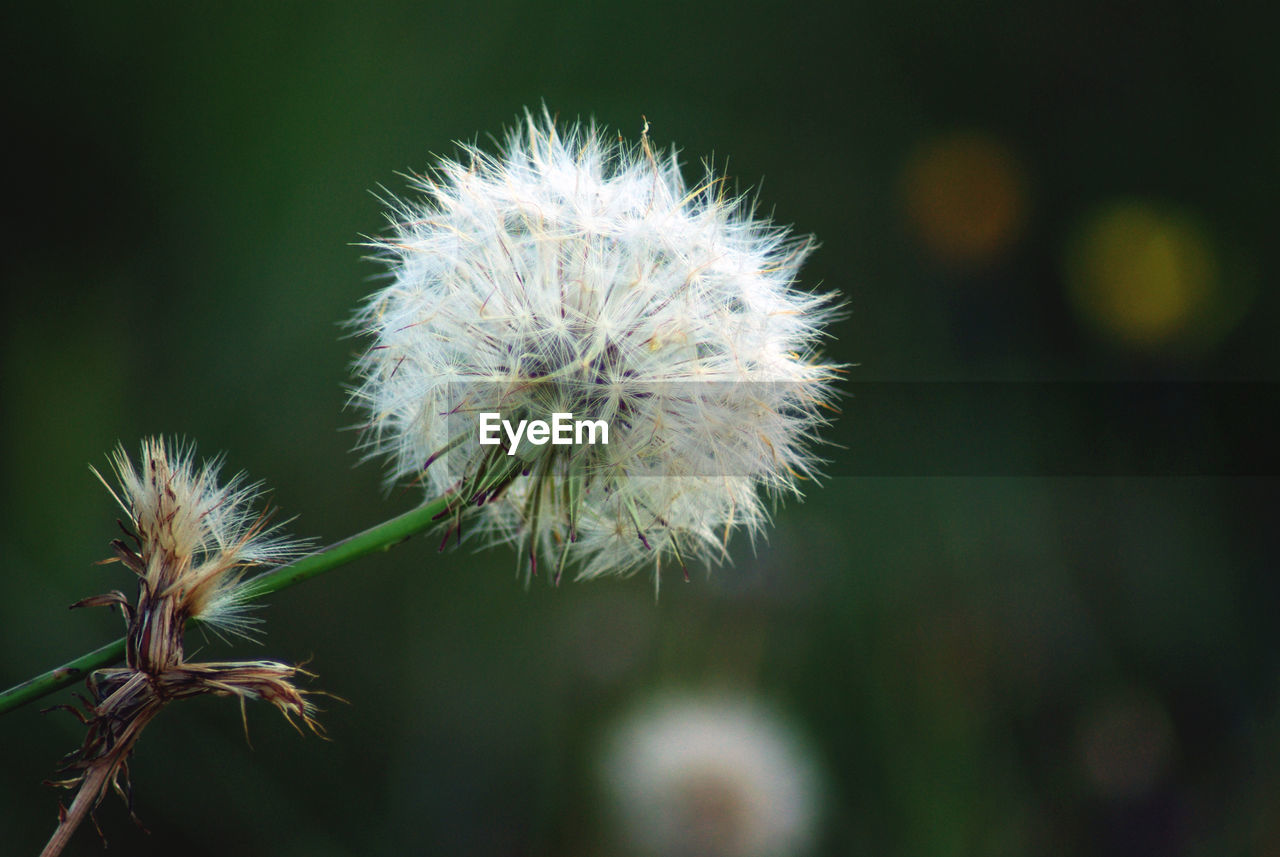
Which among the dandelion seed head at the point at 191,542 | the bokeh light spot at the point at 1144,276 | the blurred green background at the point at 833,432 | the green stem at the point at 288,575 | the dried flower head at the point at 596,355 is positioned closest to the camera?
the green stem at the point at 288,575

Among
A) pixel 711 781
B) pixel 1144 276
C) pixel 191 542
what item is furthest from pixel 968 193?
pixel 191 542

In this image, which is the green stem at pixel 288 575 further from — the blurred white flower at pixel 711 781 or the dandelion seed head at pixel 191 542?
the blurred white flower at pixel 711 781

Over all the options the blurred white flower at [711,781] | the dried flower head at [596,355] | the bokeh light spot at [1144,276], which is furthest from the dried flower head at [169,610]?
the bokeh light spot at [1144,276]

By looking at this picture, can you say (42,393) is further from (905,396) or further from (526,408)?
(905,396)

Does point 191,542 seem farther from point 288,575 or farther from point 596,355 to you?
point 596,355

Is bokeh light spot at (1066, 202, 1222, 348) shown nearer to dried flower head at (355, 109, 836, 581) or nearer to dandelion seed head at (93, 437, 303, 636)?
dried flower head at (355, 109, 836, 581)

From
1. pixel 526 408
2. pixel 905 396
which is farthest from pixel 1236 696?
pixel 526 408

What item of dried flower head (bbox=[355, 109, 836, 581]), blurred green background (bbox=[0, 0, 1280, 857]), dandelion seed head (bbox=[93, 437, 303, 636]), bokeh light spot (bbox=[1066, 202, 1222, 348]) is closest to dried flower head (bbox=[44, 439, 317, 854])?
dandelion seed head (bbox=[93, 437, 303, 636])
